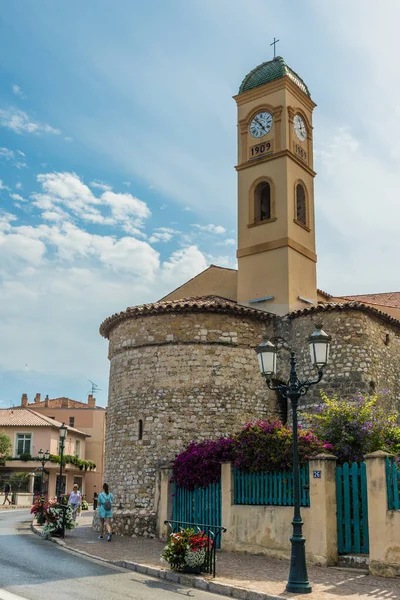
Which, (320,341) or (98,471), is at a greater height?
(320,341)

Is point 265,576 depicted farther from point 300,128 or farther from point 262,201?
point 300,128

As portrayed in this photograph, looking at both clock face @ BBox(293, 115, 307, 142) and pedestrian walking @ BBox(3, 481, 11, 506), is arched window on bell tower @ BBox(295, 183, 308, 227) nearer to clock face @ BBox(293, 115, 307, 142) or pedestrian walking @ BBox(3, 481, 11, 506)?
clock face @ BBox(293, 115, 307, 142)

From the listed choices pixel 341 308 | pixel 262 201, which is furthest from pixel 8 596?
pixel 262 201

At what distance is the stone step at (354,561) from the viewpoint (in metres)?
12.8

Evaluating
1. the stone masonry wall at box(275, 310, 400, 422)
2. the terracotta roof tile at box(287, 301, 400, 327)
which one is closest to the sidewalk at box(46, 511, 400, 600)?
the stone masonry wall at box(275, 310, 400, 422)

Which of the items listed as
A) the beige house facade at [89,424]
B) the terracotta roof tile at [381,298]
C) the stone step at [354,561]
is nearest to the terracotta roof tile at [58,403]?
the beige house facade at [89,424]

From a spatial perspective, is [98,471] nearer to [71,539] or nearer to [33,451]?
[33,451]

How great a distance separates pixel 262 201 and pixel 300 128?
3621 millimetres

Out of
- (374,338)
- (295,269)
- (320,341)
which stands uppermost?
(295,269)

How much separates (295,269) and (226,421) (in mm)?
6915

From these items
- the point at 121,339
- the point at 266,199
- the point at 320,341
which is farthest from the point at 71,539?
the point at 266,199

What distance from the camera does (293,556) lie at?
10898mm

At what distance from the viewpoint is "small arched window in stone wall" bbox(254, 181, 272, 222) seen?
26188 millimetres

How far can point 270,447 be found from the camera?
16000mm
